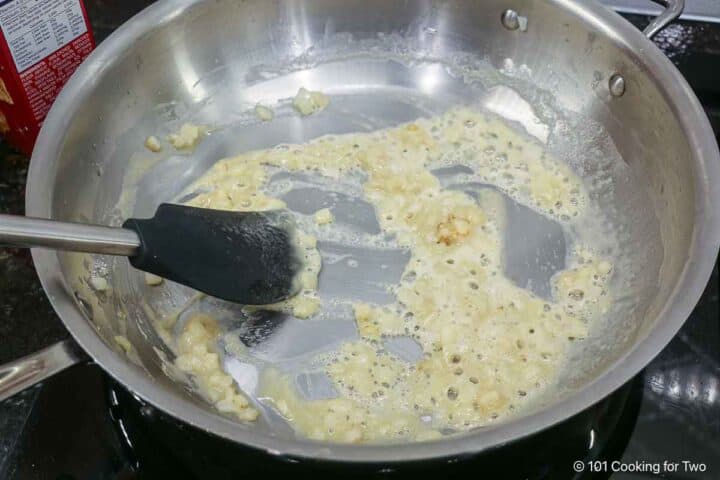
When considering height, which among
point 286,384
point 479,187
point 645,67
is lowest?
point 286,384

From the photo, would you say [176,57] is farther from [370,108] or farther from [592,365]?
[592,365]

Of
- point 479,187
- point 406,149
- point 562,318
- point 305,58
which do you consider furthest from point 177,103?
point 562,318

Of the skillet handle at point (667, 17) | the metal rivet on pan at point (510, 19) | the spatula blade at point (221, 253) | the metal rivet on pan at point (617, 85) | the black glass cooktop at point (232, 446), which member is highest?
the skillet handle at point (667, 17)

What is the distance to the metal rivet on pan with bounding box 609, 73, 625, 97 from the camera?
1066mm

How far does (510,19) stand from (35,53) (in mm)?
674

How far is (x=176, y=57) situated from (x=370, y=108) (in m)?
0.30

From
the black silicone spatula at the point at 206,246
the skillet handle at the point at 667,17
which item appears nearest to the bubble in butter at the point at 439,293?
the black silicone spatula at the point at 206,246

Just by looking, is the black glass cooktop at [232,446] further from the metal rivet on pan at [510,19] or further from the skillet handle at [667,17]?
the metal rivet on pan at [510,19]

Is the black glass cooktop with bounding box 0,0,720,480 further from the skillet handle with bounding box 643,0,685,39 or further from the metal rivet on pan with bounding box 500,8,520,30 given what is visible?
the metal rivet on pan with bounding box 500,8,520,30

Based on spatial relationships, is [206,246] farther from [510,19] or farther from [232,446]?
[510,19]

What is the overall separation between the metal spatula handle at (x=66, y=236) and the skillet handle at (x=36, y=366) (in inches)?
3.7

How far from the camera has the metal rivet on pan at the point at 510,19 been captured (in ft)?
3.77

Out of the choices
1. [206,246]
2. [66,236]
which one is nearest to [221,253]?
[206,246]

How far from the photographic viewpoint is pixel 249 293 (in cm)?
90
